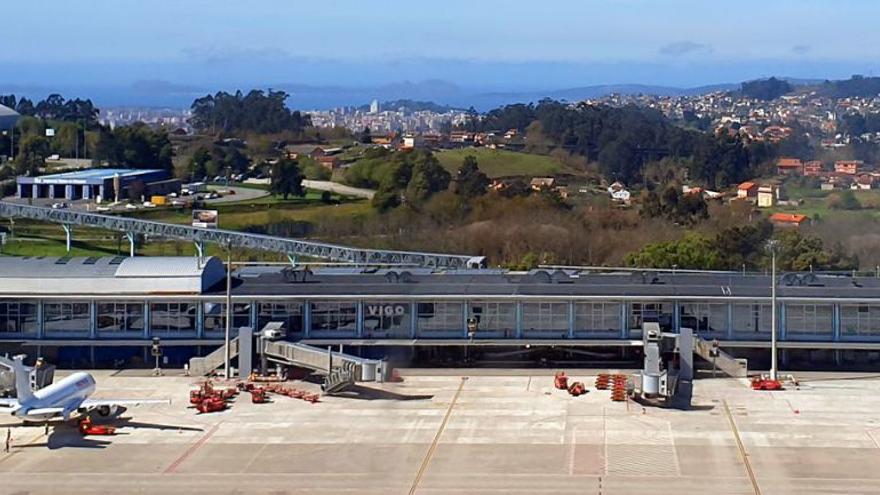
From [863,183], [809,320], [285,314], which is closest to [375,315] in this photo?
[285,314]

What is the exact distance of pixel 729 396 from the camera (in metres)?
51.0

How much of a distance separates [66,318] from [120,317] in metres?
2.07

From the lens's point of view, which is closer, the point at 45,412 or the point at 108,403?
the point at 45,412

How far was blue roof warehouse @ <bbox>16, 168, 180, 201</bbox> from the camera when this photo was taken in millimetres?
120062

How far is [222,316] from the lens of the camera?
2256 inches

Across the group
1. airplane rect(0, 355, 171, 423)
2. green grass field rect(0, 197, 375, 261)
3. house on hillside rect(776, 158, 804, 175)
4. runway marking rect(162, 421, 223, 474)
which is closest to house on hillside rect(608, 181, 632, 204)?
house on hillside rect(776, 158, 804, 175)

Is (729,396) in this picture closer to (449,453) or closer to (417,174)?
(449,453)

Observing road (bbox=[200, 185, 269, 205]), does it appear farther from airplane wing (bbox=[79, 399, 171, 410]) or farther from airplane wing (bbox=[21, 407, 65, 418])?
airplane wing (bbox=[21, 407, 65, 418])

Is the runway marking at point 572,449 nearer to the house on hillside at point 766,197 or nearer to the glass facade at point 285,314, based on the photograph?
the glass facade at point 285,314

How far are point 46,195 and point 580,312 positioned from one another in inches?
3017

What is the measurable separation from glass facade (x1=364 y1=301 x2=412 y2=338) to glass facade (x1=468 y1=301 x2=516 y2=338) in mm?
2446

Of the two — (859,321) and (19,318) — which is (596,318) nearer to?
(859,321)

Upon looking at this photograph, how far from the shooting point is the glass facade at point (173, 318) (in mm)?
57062

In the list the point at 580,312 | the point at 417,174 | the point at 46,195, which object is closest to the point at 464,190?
the point at 417,174
